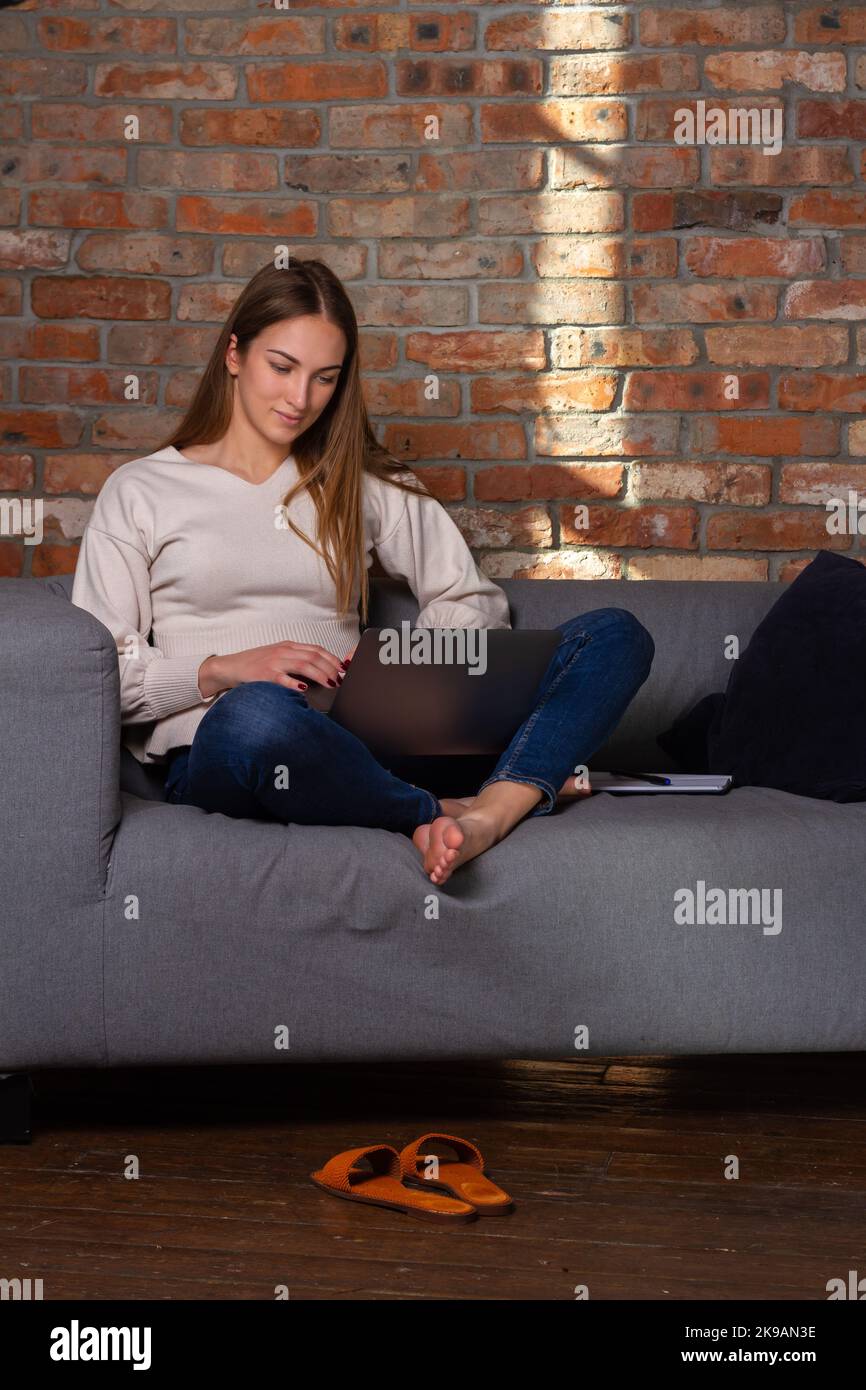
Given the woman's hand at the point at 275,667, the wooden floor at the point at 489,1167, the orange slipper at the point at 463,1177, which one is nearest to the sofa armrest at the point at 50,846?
the wooden floor at the point at 489,1167

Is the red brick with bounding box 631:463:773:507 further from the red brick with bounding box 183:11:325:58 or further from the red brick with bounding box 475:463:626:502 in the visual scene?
the red brick with bounding box 183:11:325:58

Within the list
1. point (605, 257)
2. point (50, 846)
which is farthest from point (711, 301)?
A: point (50, 846)

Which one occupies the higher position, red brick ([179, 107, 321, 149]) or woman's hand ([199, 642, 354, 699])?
red brick ([179, 107, 321, 149])

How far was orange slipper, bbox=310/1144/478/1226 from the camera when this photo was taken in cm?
137

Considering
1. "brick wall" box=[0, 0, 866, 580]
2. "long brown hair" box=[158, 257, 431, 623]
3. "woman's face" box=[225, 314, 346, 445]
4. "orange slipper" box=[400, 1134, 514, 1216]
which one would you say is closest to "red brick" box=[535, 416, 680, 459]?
"brick wall" box=[0, 0, 866, 580]

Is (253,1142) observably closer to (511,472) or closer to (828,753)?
(828,753)

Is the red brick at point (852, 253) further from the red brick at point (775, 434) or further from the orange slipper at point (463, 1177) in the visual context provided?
the orange slipper at point (463, 1177)

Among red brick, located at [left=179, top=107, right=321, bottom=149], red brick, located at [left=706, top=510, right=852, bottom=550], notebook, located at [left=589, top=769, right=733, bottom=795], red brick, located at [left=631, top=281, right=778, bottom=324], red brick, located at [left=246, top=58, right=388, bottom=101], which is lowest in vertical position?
notebook, located at [left=589, top=769, right=733, bottom=795]

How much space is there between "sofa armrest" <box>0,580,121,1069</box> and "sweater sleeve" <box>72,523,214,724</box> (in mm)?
281

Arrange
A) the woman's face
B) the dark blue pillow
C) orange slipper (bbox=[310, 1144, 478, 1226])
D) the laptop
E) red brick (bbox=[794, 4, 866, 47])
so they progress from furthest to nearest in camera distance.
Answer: red brick (bbox=[794, 4, 866, 47])
the woman's face
the dark blue pillow
the laptop
orange slipper (bbox=[310, 1144, 478, 1226])

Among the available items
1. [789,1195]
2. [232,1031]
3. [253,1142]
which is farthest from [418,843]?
[789,1195]

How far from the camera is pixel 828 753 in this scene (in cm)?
184

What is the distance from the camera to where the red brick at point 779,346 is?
8.44ft

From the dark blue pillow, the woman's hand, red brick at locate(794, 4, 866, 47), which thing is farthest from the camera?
red brick at locate(794, 4, 866, 47)
